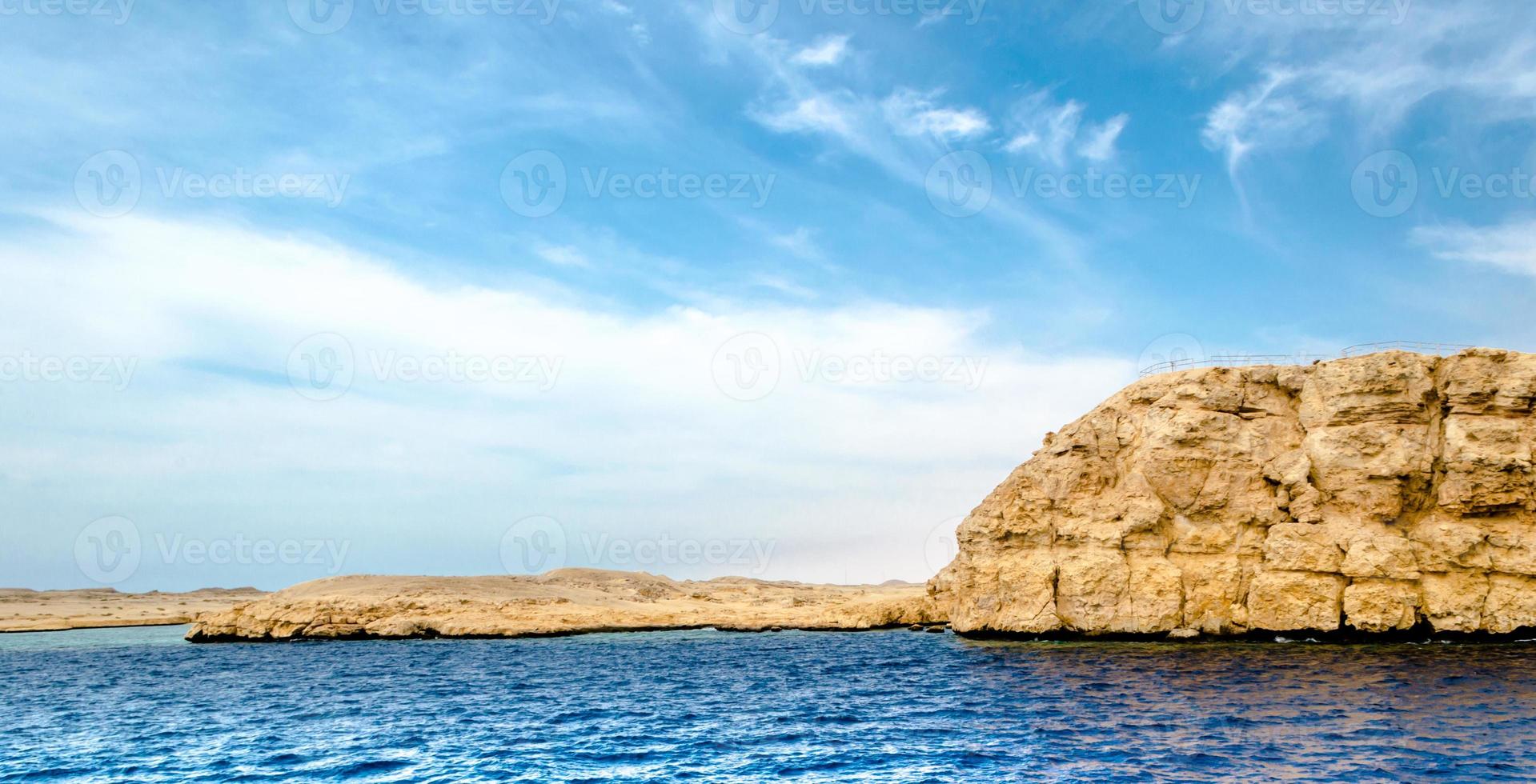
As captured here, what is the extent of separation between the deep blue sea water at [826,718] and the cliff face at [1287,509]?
9.54 feet

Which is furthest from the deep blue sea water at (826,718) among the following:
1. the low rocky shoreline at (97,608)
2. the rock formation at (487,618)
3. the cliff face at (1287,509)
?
the low rocky shoreline at (97,608)

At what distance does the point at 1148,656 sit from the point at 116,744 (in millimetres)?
40345

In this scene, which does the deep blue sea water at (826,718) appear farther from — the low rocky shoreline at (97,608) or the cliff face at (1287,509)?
the low rocky shoreline at (97,608)

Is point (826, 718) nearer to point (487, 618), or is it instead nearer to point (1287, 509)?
point (1287, 509)

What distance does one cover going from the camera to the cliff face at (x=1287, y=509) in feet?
150

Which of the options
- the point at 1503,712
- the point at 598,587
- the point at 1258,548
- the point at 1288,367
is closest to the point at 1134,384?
the point at 1288,367

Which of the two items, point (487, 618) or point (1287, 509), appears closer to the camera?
point (1287, 509)

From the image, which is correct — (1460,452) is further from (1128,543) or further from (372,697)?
(372,697)

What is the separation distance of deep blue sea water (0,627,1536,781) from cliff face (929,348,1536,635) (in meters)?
2.91

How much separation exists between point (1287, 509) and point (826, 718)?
3304cm

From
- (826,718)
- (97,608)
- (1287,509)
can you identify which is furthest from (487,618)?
(97,608)

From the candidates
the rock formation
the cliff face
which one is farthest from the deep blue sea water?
the rock formation

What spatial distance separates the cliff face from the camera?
150 feet

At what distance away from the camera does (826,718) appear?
1177 inches
